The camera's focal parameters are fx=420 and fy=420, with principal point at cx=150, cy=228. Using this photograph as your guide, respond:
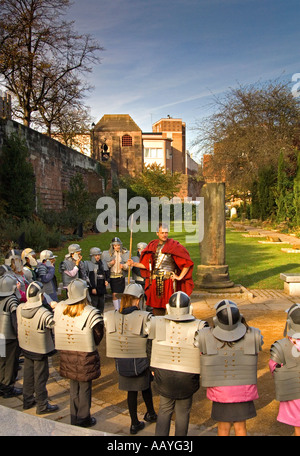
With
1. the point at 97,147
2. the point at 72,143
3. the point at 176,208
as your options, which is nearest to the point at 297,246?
the point at 176,208

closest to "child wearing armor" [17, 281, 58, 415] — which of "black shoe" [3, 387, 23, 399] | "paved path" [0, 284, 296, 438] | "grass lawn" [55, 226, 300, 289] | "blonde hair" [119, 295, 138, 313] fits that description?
"paved path" [0, 284, 296, 438]

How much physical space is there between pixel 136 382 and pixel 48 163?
1953cm

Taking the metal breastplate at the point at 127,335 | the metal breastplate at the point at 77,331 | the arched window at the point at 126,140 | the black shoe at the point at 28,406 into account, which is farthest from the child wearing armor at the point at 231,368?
the arched window at the point at 126,140

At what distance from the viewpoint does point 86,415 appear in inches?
165

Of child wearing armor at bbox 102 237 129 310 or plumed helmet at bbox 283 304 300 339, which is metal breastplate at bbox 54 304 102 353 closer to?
plumed helmet at bbox 283 304 300 339

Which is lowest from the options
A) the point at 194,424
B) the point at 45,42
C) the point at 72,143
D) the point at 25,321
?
the point at 194,424

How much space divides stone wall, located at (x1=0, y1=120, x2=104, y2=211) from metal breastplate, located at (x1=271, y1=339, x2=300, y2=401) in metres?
15.7

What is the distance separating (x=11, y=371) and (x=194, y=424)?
229 centimetres

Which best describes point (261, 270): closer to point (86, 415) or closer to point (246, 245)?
point (246, 245)

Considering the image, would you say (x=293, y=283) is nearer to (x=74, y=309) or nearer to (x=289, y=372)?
(x=289, y=372)

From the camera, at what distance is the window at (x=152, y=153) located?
60.1 meters

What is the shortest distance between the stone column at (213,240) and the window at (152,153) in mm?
50443

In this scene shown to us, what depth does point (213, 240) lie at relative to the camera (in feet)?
34.4

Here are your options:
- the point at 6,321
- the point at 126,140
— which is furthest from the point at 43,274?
the point at 126,140
